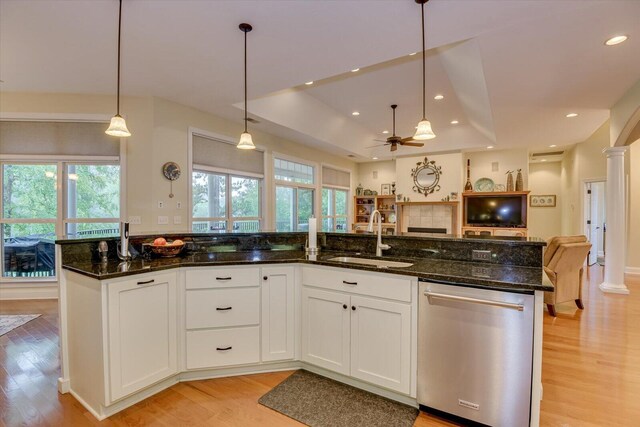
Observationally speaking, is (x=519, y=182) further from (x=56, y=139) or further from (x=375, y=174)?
(x=56, y=139)

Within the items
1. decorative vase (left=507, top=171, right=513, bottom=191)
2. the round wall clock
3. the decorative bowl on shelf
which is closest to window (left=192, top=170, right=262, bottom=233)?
the round wall clock

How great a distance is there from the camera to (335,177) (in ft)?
26.7

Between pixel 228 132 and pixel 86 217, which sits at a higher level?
pixel 228 132

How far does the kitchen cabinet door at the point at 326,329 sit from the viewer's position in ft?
7.36

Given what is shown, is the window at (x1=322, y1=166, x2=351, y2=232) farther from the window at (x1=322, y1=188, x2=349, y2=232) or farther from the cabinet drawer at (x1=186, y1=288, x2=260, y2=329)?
the cabinet drawer at (x1=186, y1=288, x2=260, y2=329)

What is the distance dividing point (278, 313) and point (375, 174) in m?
7.28

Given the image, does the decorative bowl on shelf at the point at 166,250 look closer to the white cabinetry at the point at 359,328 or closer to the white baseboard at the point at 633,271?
the white cabinetry at the point at 359,328

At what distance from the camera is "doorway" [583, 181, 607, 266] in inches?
265

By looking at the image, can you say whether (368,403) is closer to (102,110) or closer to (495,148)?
(102,110)

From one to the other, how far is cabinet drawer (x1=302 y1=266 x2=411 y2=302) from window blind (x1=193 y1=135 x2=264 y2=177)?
311 cm

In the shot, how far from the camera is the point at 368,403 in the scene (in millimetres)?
2092

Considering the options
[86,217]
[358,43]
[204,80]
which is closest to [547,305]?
[358,43]

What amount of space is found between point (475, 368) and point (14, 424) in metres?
2.78

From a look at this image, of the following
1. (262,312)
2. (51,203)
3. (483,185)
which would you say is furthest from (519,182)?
(51,203)
